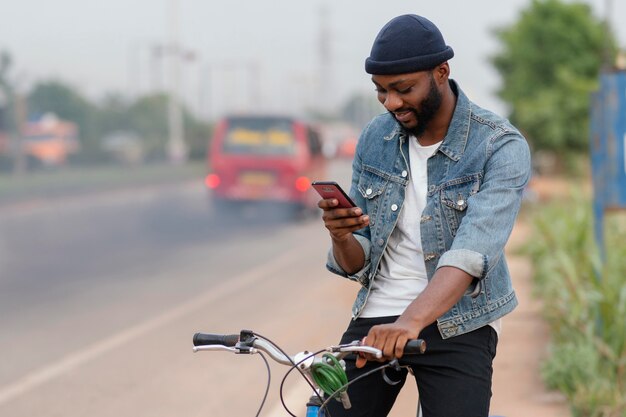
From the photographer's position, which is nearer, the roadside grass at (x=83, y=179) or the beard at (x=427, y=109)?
the beard at (x=427, y=109)

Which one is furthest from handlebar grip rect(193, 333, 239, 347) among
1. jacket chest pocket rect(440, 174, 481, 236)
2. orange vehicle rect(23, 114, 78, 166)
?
orange vehicle rect(23, 114, 78, 166)

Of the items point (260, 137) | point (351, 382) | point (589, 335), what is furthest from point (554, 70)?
point (351, 382)

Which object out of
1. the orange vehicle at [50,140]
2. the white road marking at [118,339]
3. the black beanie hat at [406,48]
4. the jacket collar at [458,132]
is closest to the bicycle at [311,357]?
the jacket collar at [458,132]

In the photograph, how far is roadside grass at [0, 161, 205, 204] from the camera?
24.6 metres

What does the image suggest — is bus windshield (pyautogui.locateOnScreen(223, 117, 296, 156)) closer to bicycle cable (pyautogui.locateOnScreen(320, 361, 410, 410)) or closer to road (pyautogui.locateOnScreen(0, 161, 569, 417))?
road (pyautogui.locateOnScreen(0, 161, 569, 417))

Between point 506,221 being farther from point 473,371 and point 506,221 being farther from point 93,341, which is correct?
point 93,341

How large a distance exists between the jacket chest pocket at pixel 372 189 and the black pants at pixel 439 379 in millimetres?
305

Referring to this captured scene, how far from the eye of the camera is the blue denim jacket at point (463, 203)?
118 inches

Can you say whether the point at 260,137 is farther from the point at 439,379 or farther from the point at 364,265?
the point at 439,379

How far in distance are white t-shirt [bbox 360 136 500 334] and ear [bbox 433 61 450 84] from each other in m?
0.20

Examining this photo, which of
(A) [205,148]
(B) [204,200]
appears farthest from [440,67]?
(A) [205,148]

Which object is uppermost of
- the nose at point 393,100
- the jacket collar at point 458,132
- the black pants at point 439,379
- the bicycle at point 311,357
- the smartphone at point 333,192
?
the nose at point 393,100

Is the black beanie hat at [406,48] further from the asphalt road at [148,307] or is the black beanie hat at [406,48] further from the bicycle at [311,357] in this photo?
the asphalt road at [148,307]

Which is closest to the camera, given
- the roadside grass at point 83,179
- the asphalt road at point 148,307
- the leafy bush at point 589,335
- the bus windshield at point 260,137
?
the leafy bush at point 589,335
